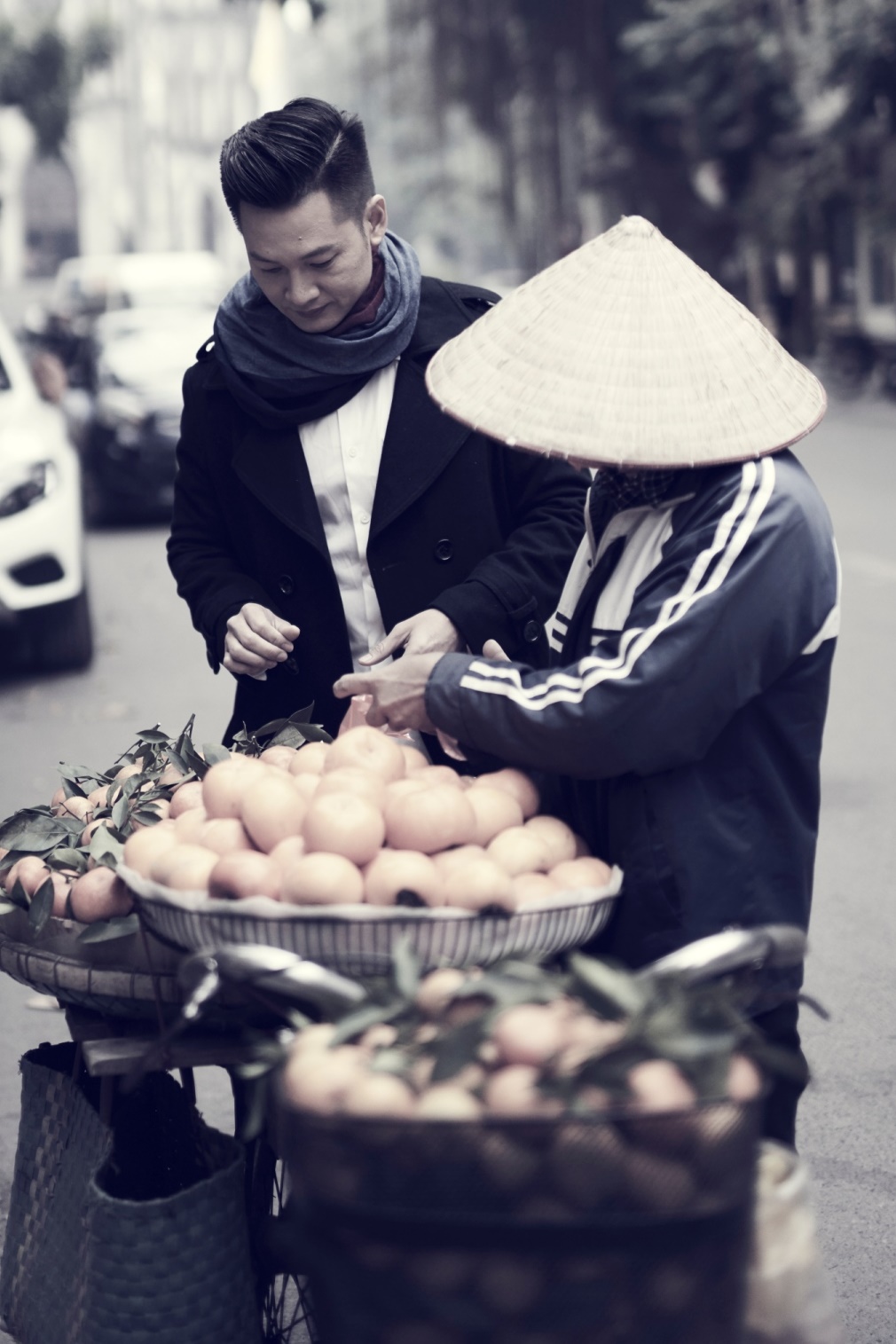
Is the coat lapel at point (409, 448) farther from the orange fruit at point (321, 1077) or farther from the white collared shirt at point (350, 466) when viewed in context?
the orange fruit at point (321, 1077)

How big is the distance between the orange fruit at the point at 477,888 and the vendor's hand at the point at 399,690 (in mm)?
299

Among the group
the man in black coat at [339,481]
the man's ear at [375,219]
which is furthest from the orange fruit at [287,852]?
the man's ear at [375,219]

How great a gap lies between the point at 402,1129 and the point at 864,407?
22.3 metres

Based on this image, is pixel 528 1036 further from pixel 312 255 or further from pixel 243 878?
pixel 312 255

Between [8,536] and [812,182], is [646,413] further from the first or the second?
[812,182]

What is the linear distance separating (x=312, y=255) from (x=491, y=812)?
3.39 ft

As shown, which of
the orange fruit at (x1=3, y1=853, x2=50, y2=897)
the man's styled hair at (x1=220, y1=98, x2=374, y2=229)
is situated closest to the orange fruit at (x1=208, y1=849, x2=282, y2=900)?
the orange fruit at (x1=3, y1=853, x2=50, y2=897)

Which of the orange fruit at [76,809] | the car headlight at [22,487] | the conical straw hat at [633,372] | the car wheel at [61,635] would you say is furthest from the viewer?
the car wheel at [61,635]

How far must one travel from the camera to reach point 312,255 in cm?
274

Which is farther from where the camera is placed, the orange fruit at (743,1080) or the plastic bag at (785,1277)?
the plastic bag at (785,1277)

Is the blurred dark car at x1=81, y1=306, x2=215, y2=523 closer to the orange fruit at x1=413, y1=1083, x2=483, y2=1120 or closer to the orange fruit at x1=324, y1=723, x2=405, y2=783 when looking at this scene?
the orange fruit at x1=324, y1=723, x2=405, y2=783

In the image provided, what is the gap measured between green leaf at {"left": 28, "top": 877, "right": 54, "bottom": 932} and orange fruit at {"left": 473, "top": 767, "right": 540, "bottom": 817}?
58cm

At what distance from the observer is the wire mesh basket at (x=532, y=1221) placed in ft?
5.04

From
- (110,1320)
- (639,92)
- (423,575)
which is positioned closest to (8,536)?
(423,575)
